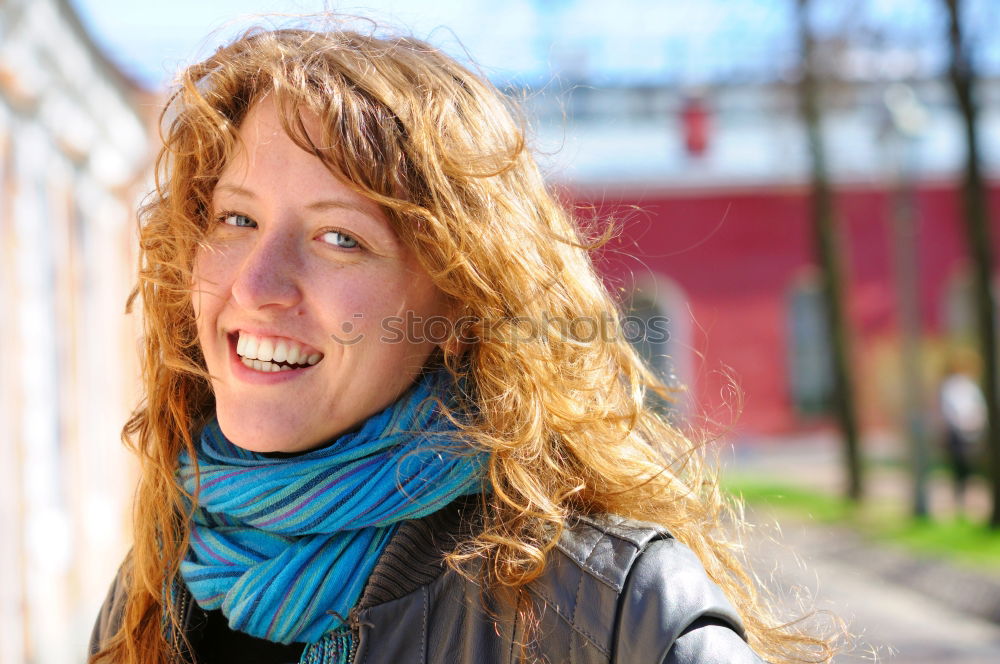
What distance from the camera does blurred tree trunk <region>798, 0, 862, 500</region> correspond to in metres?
13.2

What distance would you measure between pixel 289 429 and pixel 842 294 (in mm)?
12728

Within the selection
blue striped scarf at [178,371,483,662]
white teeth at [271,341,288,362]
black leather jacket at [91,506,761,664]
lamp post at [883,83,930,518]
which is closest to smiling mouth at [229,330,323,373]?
white teeth at [271,341,288,362]

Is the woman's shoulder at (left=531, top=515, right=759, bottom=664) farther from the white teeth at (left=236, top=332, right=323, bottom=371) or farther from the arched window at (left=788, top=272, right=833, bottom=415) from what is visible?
the arched window at (left=788, top=272, right=833, bottom=415)

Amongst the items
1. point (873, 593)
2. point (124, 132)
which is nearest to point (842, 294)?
point (873, 593)

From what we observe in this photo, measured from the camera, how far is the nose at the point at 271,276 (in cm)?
162

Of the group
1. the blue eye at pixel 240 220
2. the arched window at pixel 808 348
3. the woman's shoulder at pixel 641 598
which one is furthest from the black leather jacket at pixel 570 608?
the arched window at pixel 808 348

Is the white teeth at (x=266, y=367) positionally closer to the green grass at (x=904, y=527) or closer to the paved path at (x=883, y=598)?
the paved path at (x=883, y=598)

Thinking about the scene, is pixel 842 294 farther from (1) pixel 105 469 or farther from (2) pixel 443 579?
(2) pixel 443 579

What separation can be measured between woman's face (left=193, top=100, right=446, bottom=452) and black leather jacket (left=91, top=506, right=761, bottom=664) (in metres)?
0.25

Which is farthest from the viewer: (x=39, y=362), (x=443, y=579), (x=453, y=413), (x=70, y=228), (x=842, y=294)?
(x=842, y=294)

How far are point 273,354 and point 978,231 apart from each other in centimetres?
957

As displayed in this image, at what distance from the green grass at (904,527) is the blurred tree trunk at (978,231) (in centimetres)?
46

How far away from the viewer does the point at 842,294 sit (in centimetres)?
1344

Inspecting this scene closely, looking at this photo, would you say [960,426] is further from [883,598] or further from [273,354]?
[273,354]
